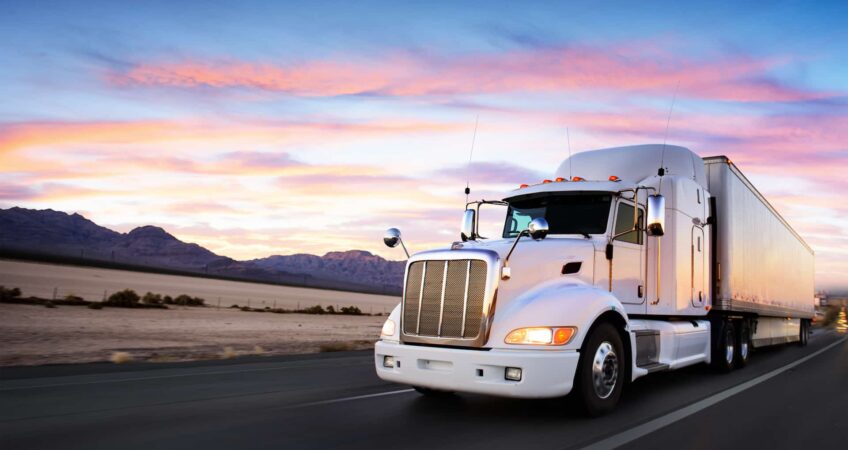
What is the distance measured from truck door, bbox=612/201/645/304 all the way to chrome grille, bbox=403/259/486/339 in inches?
87.6

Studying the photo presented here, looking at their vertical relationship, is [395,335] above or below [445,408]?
above

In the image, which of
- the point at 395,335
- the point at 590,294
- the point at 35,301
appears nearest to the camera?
the point at 590,294

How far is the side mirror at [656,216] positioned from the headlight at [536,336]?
2.29 meters

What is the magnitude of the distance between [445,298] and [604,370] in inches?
78.0

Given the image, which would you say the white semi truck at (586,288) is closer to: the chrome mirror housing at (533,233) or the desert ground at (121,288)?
the chrome mirror housing at (533,233)

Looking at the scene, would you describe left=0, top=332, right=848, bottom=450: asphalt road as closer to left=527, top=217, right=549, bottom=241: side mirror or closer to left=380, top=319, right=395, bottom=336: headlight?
Result: left=380, top=319, right=395, bottom=336: headlight

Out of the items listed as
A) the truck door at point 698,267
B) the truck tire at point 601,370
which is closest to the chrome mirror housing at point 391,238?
the truck tire at point 601,370

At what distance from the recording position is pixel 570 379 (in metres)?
7.26

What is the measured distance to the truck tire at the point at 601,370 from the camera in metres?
7.48

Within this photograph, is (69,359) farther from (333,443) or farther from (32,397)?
(333,443)

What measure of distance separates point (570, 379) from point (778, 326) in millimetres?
14216

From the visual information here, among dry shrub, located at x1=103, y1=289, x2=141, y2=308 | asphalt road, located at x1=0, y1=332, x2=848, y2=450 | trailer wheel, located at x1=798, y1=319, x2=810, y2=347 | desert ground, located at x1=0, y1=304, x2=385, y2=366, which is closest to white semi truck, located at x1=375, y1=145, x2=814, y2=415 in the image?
asphalt road, located at x1=0, y1=332, x2=848, y2=450

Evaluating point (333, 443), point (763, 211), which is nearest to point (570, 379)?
point (333, 443)

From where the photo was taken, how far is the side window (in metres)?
9.12
